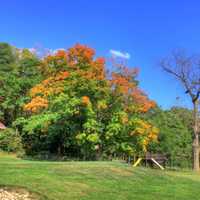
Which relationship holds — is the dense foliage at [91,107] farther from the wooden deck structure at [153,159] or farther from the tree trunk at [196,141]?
the tree trunk at [196,141]

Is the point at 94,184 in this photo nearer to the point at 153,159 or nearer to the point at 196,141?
the point at 153,159

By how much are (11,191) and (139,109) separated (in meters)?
16.6

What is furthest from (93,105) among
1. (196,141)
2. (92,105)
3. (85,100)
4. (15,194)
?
(15,194)

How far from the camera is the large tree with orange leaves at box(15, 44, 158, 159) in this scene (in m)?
23.1

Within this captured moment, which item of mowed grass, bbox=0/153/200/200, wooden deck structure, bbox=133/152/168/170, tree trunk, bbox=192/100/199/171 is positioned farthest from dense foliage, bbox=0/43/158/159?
mowed grass, bbox=0/153/200/200

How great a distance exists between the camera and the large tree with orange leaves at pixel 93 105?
2311 centimetres

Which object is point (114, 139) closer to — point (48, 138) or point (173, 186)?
point (48, 138)

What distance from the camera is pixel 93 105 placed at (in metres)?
23.6

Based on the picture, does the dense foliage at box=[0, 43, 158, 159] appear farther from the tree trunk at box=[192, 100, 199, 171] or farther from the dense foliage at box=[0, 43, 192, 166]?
the tree trunk at box=[192, 100, 199, 171]

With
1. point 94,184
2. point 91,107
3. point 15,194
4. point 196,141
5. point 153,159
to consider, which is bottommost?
point 15,194

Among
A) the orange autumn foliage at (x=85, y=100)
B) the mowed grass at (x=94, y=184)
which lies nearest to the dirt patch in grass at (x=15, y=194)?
the mowed grass at (x=94, y=184)

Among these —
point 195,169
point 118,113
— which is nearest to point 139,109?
point 118,113

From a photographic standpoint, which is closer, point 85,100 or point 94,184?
point 94,184

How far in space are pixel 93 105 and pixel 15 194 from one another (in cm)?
1569
